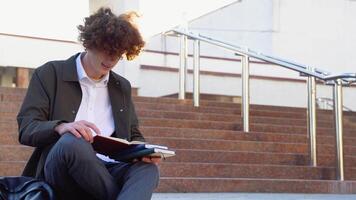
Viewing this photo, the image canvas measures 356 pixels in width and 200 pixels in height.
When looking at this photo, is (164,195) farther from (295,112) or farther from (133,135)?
(295,112)

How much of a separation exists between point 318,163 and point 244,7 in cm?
715

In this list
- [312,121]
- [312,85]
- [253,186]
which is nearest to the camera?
[253,186]

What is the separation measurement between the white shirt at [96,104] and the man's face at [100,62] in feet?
0.22

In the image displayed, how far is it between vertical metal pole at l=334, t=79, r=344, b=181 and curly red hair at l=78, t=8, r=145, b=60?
396 cm

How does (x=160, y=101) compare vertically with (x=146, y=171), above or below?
above

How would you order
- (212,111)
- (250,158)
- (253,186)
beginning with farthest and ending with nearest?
(212,111) → (250,158) → (253,186)

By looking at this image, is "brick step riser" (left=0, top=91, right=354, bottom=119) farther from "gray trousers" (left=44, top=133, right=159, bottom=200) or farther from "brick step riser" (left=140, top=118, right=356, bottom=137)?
"gray trousers" (left=44, top=133, right=159, bottom=200)

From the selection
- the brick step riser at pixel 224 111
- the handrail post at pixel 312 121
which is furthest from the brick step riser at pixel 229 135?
the brick step riser at pixel 224 111

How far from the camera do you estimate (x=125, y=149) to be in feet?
11.0

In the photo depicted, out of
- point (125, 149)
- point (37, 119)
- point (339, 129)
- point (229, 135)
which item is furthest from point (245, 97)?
point (37, 119)

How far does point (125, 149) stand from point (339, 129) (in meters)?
4.06

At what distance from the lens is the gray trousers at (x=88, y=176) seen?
315 centimetres

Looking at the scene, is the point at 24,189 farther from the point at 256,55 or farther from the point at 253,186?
the point at 256,55

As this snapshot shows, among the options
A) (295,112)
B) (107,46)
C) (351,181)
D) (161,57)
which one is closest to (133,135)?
(107,46)
